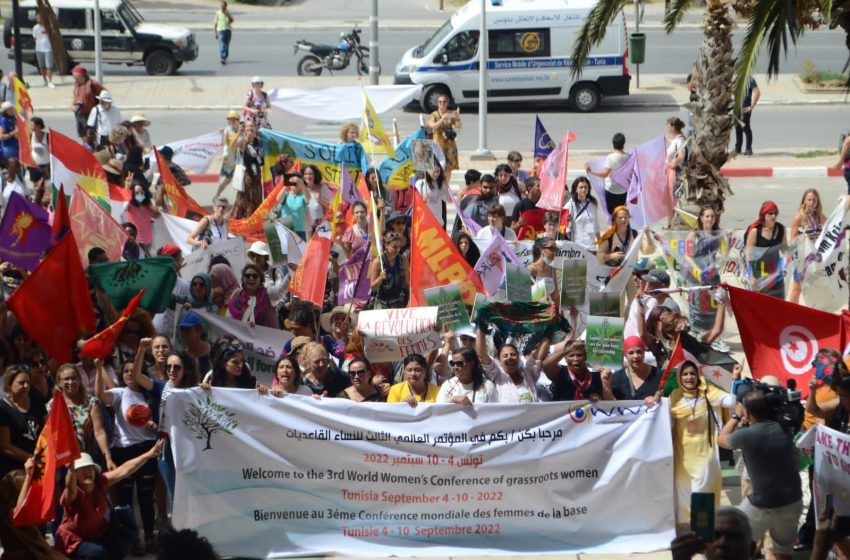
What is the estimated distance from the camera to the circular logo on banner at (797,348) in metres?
8.73

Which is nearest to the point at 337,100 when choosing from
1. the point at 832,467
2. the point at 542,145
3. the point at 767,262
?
the point at 542,145

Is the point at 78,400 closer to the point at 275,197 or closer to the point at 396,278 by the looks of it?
the point at 396,278

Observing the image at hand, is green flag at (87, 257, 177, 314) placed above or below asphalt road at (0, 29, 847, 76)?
below

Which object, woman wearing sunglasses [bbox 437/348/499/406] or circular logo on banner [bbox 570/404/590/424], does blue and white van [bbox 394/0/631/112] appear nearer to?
woman wearing sunglasses [bbox 437/348/499/406]

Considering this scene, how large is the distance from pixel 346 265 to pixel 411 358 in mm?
2696

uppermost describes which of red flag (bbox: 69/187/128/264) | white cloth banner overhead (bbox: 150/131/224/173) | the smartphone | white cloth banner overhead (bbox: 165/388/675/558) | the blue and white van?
the blue and white van

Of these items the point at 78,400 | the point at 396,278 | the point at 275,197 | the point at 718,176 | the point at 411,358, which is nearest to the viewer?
the point at 78,400

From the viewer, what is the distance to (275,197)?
43.3 ft

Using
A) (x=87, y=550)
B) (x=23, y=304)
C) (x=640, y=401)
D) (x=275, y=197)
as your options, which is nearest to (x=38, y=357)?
(x=23, y=304)

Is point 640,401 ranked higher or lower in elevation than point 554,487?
higher

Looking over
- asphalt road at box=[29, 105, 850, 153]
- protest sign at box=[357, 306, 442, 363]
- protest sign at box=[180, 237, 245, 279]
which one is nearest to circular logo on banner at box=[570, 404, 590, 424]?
protest sign at box=[357, 306, 442, 363]

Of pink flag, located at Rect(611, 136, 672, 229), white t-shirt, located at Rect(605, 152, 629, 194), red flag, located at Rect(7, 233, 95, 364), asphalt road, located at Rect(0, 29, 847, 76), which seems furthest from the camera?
asphalt road, located at Rect(0, 29, 847, 76)

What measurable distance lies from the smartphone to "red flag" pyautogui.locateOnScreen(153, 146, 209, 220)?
8494mm

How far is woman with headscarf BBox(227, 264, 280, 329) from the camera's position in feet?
33.6
